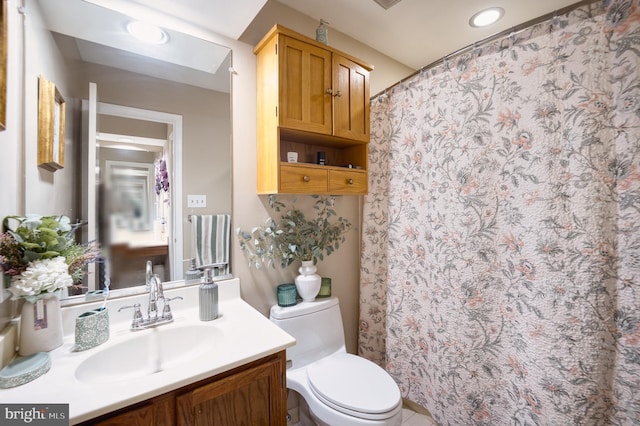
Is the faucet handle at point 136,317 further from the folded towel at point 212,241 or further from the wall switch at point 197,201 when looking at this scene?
the wall switch at point 197,201

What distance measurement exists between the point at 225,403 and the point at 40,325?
2.15 ft

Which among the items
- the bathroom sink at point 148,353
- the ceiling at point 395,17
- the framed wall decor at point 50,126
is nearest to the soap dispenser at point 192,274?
the bathroom sink at point 148,353

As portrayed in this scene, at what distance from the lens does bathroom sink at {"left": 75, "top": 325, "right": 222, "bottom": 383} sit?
2.88 ft

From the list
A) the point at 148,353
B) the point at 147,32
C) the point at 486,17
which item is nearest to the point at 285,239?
the point at 148,353

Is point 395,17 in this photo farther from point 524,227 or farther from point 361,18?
point 524,227

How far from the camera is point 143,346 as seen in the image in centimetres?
100

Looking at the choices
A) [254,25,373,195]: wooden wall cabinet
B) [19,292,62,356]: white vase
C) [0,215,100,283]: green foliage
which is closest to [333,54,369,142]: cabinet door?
[254,25,373,195]: wooden wall cabinet

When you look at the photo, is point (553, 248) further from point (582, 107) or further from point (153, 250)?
point (153, 250)

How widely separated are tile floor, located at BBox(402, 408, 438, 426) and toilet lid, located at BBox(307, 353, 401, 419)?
578mm

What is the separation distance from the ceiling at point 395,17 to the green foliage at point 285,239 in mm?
893

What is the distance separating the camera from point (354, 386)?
4.00 ft

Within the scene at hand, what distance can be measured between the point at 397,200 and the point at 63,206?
1613mm

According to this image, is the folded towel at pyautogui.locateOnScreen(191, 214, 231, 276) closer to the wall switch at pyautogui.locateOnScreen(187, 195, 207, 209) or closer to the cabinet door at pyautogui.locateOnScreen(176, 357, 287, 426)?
the wall switch at pyautogui.locateOnScreen(187, 195, 207, 209)

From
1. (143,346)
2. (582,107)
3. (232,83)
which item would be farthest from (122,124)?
(582,107)
